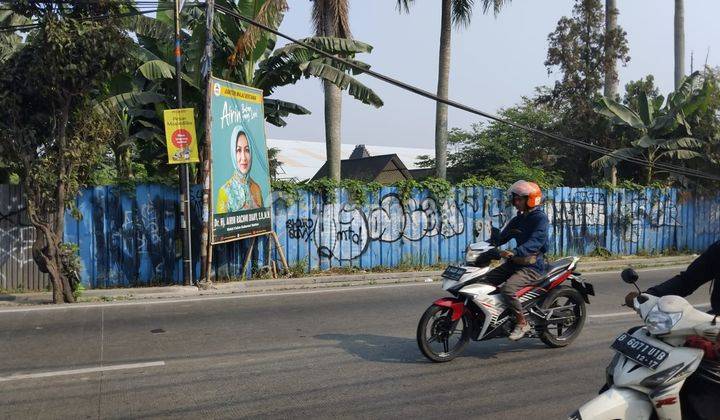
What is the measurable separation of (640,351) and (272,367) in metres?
3.95

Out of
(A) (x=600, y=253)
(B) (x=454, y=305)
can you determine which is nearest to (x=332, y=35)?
(A) (x=600, y=253)

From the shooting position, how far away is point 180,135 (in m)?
12.3

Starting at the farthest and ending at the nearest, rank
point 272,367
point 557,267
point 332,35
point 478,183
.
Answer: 1. point 332,35
2. point 478,183
3. point 557,267
4. point 272,367

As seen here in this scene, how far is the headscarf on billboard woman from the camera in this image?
12750 mm

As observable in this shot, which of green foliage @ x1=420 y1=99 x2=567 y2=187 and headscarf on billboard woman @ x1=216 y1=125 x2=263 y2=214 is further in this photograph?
green foliage @ x1=420 y1=99 x2=567 y2=187

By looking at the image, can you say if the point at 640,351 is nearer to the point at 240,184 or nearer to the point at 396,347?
the point at 396,347

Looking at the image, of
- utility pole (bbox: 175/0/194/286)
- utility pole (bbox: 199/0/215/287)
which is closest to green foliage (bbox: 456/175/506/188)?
utility pole (bbox: 199/0/215/287)

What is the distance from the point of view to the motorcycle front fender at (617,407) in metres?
3.29

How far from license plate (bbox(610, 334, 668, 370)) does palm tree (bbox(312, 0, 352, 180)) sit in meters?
13.2

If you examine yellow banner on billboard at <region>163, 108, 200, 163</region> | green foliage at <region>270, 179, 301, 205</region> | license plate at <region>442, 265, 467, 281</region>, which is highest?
yellow banner on billboard at <region>163, 108, 200, 163</region>

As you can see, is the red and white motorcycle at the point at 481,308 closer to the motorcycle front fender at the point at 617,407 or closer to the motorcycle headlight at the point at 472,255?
the motorcycle headlight at the point at 472,255

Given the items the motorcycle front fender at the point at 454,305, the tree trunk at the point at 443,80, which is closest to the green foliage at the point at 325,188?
the tree trunk at the point at 443,80

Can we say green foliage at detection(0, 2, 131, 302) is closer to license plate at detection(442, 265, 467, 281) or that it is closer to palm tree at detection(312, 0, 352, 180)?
palm tree at detection(312, 0, 352, 180)

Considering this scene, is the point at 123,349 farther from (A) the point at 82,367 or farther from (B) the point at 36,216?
(B) the point at 36,216
